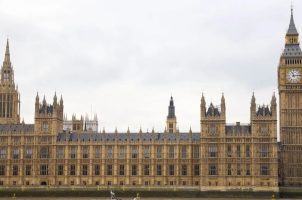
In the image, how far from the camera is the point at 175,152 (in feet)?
497

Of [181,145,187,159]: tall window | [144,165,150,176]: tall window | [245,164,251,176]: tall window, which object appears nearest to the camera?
[245,164,251,176]: tall window

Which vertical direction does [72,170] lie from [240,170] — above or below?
below

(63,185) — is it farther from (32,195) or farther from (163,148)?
(163,148)

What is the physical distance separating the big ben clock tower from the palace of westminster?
0.83ft

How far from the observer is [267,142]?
14462 cm

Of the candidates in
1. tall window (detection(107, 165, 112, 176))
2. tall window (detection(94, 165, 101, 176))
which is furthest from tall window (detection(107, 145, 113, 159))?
tall window (detection(94, 165, 101, 176))

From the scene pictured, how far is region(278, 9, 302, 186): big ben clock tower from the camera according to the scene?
15812 cm

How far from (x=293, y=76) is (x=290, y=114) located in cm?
1001

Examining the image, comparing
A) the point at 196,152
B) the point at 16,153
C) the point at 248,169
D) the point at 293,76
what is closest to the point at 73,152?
the point at 16,153

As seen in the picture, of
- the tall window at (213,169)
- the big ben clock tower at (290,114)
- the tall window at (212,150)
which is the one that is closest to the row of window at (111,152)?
the tall window at (212,150)

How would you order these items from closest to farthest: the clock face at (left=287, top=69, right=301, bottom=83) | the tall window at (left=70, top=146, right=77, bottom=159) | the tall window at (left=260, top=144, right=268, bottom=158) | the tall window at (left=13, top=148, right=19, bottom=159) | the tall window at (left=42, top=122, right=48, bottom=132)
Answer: the tall window at (left=260, top=144, right=268, bottom=158) < the tall window at (left=70, top=146, right=77, bottom=159) < the tall window at (left=13, top=148, right=19, bottom=159) < the tall window at (left=42, top=122, right=48, bottom=132) < the clock face at (left=287, top=69, right=301, bottom=83)

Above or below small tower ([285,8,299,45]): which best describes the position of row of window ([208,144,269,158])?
below

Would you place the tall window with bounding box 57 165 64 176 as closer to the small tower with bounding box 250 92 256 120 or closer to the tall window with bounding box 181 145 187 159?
the tall window with bounding box 181 145 187 159

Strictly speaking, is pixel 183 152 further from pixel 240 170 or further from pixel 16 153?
pixel 16 153
